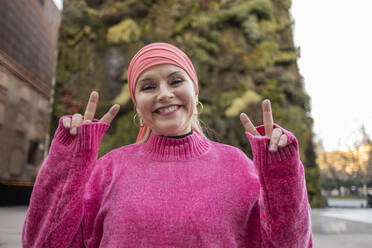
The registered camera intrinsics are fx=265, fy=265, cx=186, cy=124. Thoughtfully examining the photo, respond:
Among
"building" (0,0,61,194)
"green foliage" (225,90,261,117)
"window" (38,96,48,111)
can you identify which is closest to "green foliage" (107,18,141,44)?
"green foliage" (225,90,261,117)

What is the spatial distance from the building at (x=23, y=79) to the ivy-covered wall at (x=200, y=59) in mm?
4880

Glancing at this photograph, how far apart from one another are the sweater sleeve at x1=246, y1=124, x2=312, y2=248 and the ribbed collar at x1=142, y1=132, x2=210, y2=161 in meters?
0.37

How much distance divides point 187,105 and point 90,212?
0.67 meters

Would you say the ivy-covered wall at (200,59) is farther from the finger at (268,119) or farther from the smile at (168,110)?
the finger at (268,119)

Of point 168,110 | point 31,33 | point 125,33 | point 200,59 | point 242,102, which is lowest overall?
point 168,110

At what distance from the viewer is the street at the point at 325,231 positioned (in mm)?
1832

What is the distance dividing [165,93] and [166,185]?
1.38 feet

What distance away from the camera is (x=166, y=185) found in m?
1.20

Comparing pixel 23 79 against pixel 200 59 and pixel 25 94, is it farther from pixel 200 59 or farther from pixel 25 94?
pixel 200 59

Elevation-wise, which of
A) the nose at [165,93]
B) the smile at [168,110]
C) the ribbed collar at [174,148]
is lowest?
the ribbed collar at [174,148]

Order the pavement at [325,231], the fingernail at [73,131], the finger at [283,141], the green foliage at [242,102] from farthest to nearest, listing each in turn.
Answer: the green foliage at [242,102]
the pavement at [325,231]
the fingernail at [73,131]
the finger at [283,141]

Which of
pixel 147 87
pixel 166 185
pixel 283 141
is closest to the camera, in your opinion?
pixel 283 141

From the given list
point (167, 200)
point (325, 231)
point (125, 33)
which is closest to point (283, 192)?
point (167, 200)

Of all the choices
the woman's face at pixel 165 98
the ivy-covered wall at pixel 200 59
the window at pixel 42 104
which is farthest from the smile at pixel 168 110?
the ivy-covered wall at pixel 200 59
